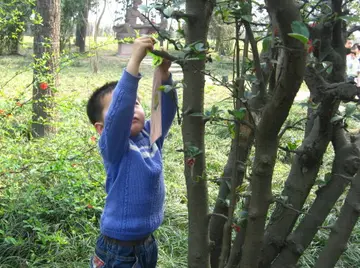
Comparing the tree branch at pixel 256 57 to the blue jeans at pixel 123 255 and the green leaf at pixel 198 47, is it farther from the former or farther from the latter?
the blue jeans at pixel 123 255

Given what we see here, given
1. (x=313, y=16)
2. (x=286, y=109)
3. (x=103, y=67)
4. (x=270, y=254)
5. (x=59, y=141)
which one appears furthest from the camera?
(x=103, y=67)

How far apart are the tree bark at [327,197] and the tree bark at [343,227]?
0.07m

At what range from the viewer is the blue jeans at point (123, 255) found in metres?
1.65

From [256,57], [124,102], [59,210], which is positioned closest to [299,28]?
[256,57]

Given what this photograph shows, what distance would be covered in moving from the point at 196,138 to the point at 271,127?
29cm

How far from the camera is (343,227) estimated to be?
1470 millimetres

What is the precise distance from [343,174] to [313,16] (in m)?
0.55

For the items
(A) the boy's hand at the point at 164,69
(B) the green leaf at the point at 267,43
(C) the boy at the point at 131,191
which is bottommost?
(C) the boy at the point at 131,191

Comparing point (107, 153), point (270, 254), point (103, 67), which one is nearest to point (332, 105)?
point (270, 254)

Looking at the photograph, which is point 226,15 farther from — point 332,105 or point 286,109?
point 332,105

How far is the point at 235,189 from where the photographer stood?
4.32 ft

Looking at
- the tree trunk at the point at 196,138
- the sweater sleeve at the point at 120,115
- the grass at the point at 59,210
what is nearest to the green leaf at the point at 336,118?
Answer: the tree trunk at the point at 196,138

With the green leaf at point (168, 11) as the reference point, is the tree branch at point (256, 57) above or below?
below

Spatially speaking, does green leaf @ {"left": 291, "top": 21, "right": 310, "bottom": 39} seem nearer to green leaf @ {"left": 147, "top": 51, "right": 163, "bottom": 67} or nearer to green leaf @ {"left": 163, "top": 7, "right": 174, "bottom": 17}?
green leaf @ {"left": 163, "top": 7, "right": 174, "bottom": 17}
